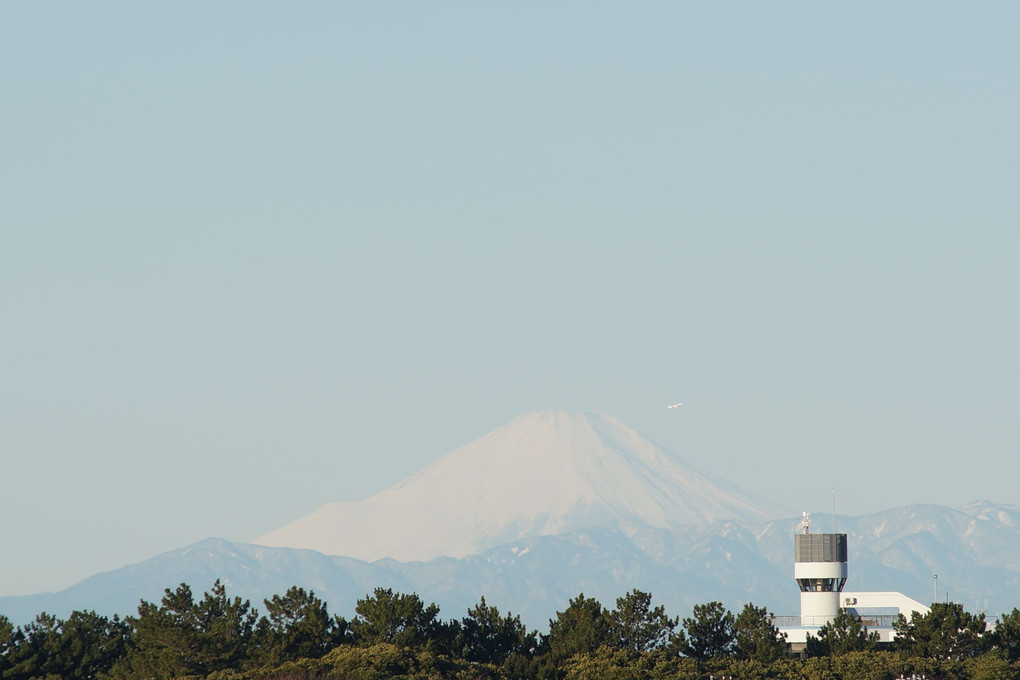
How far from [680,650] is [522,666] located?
15.3 meters

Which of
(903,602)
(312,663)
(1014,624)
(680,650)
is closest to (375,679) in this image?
(312,663)

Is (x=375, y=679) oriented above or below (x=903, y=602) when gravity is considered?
below

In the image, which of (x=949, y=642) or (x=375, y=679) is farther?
(x=949, y=642)

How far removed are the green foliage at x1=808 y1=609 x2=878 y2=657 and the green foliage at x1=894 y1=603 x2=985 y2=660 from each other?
2754mm

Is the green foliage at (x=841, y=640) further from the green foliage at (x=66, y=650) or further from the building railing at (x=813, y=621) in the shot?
the green foliage at (x=66, y=650)

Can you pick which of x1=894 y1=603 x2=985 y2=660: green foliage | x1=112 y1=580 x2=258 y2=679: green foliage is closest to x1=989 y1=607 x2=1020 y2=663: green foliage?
x1=894 y1=603 x2=985 y2=660: green foliage

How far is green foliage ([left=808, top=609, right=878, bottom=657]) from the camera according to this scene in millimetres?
133750

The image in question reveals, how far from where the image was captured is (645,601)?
13700 centimetres

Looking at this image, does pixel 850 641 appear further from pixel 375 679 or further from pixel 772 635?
pixel 375 679

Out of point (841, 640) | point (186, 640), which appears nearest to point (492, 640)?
point (186, 640)

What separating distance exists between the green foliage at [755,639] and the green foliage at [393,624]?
77.2 feet

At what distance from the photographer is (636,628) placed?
135 meters

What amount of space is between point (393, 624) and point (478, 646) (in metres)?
7.83

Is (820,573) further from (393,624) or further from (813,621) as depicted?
(393,624)
